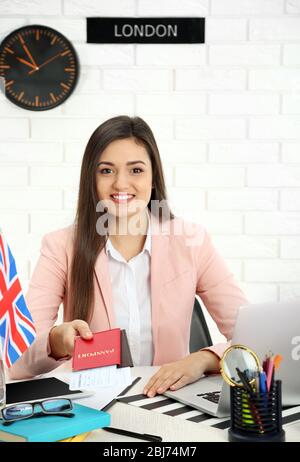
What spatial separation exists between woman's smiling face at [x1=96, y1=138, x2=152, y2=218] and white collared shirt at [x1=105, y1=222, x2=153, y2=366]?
4.8 inches

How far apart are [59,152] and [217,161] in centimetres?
75

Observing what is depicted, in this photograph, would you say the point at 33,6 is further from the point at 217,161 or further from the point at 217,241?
the point at 217,241

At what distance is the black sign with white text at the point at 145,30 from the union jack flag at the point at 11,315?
1.81 m

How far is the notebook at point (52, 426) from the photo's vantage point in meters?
1.06

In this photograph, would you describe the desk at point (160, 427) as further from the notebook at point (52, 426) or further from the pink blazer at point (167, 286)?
the pink blazer at point (167, 286)

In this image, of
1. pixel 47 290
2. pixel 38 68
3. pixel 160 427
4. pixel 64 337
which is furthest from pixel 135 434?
pixel 38 68

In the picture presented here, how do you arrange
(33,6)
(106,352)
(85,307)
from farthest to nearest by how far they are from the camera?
(33,6)
(85,307)
(106,352)

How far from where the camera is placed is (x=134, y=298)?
6.77ft

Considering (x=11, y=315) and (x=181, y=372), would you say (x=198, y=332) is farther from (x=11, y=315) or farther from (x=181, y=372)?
(x=11, y=315)

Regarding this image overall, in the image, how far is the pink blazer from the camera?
79.1 inches

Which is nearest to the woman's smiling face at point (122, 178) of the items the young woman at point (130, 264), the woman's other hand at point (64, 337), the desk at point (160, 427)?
the young woman at point (130, 264)

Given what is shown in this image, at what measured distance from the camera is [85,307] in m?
2.00

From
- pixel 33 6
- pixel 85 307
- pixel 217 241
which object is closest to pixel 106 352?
pixel 85 307

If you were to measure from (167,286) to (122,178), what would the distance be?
38 centimetres
